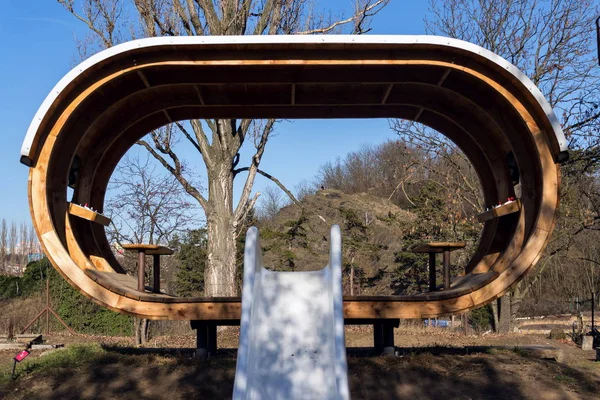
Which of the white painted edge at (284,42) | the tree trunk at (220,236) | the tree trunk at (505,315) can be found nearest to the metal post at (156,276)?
the white painted edge at (284,42)

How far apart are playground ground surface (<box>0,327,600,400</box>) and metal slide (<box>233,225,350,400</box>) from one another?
0.93 meters

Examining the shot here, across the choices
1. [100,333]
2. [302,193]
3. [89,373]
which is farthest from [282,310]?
[302,193]

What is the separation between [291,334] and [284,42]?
9.92 feet

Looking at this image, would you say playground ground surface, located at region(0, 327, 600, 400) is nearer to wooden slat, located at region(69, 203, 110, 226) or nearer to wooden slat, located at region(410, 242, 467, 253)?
wooden slat, located at region(410, 242, 467, 253)

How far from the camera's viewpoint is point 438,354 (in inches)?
292

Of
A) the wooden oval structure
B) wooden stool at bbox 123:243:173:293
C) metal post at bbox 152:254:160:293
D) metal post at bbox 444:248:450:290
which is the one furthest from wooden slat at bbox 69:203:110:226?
metal post at bbox 444:248:450:290

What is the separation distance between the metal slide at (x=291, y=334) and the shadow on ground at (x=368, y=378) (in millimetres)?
928

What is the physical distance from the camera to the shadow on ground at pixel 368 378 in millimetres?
6004

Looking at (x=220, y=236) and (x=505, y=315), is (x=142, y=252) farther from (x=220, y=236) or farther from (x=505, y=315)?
(x=505, y=315)

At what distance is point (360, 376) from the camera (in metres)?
6.34

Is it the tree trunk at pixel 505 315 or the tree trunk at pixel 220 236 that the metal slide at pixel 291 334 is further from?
the tree trunk at pixel 505 315

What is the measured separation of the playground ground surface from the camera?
6016 mm

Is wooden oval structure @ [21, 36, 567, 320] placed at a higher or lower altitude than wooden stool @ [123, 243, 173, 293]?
higher

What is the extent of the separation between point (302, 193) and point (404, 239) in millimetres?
15732
